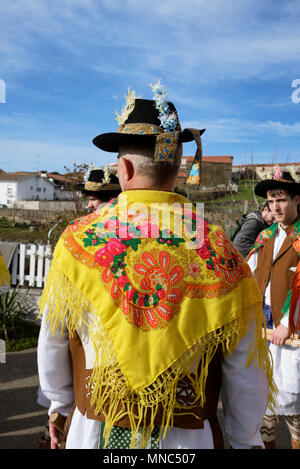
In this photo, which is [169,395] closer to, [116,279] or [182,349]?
[182,349]

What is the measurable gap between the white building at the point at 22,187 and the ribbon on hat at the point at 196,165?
63.4 m

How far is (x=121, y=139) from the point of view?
1588 millimetres

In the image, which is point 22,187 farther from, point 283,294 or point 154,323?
point 154,323

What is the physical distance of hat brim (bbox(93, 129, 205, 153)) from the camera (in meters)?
1.55

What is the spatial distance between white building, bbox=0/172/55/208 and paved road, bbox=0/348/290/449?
59827 mm

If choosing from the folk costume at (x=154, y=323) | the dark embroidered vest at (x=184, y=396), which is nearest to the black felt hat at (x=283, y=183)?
the folk costume at (x=154, y=323)

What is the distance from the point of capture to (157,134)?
5.05 ft

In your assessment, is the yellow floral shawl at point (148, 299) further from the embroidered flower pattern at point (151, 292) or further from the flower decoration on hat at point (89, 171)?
the flower decoration on hat at point (89, 171)

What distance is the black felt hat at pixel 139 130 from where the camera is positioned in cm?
155

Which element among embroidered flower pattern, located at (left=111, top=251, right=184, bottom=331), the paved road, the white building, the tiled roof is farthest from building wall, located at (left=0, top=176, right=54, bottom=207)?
embroidered flower pattern, located at (left=111, top=251, right=184, bottom=331)

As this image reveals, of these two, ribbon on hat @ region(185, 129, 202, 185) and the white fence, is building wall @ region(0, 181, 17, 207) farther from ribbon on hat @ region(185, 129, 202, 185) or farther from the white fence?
ribbon on hat @ region(185, 129, 202, 185)

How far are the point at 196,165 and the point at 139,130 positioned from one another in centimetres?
32
